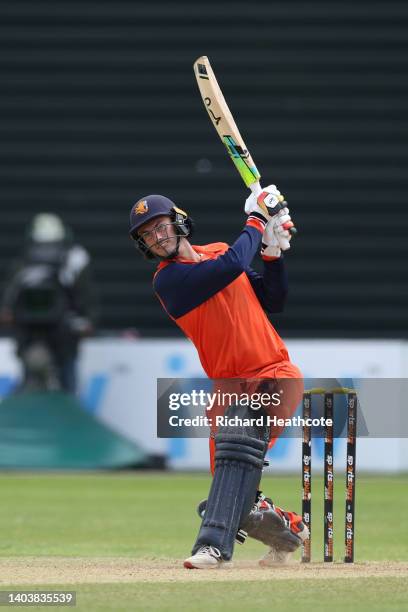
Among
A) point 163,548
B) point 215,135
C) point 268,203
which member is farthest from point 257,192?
point 215,135

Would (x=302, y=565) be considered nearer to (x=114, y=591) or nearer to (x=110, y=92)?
(x=114, y=591)

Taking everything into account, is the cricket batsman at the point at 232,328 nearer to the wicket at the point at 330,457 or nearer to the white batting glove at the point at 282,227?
the white batting glove at the point at 282,227

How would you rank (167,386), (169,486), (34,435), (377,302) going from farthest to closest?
(377,302)
(34,435)
(169,486)
(167,386)

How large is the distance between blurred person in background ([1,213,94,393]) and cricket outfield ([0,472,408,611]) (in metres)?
1.12

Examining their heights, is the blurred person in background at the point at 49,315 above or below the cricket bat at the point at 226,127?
below

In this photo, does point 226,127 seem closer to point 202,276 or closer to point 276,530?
point 202,276

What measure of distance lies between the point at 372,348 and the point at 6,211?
4.90 metres

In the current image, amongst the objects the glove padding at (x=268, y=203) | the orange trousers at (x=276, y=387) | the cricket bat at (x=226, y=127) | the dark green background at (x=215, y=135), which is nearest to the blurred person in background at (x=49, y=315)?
the dark green background at (x=215, y=135)

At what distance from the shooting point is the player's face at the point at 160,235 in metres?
6.89

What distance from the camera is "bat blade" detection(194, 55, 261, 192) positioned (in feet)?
24.4

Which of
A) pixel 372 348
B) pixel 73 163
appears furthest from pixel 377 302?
pixel 73 163

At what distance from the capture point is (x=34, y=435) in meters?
13.9

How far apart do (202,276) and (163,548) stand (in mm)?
2262

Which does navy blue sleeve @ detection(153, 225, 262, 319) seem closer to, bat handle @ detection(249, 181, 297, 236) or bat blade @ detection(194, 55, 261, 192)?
bat handle @ detection(249, 181, 297, 236)
